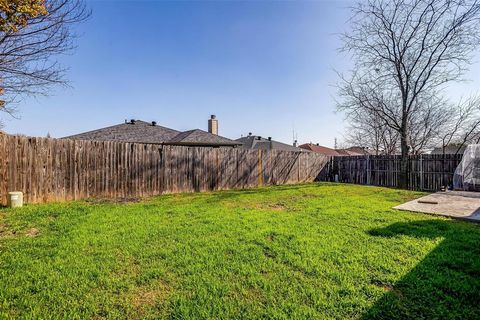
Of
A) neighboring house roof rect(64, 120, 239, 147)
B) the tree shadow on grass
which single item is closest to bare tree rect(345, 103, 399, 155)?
neighboring house roof rect(64, 120, 239, 147)

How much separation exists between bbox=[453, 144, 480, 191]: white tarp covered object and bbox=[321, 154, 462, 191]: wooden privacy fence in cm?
161

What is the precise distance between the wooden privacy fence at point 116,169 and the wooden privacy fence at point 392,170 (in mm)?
5612

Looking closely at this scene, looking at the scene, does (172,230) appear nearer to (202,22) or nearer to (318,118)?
(202,22)

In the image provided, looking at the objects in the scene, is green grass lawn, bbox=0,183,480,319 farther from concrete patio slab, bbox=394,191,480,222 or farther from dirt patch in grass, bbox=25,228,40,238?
concrete patio slab, bbox=394,191,480,222

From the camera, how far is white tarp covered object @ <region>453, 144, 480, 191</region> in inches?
356

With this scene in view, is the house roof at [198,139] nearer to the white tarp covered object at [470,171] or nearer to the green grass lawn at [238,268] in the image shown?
the green grass lawn at [238,268]

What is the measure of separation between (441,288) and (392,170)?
12.4 meters

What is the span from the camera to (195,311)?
6.40 ft

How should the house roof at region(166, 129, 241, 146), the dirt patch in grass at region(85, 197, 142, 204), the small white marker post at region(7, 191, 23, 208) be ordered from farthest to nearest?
the house roof at region(166, 129, 241, 146) → the dirt patch in grass at region(85, 197, 142, 204) → the small white marker post at region(7, 191, 23, 208)

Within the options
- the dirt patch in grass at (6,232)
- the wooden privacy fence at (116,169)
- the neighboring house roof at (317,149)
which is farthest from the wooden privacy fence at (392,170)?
the neighboring house roof at (317,149)

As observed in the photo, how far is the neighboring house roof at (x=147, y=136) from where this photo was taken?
16.1 meters

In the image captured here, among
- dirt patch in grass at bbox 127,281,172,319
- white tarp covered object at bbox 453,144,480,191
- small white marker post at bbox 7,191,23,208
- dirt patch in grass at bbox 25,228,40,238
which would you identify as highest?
white tarp covered object at bbox 453,144,480,191

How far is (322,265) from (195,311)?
1.56 metres

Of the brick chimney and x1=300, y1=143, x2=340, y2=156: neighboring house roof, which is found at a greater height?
the brick chimney
